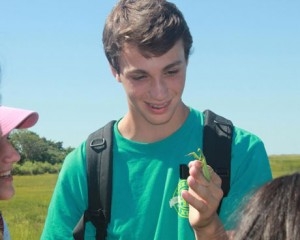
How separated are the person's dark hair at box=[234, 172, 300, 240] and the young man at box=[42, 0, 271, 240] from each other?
1308 mm

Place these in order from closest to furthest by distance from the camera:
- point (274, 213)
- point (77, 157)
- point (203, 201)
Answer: point (274, 213) < point (203, 201) < point (77, 157)

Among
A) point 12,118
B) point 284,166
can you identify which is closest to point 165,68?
point 12,118

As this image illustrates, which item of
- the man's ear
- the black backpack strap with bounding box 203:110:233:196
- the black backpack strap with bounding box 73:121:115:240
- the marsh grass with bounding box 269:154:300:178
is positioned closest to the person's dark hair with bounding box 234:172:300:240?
the marsh grass with bounding box 269:154:300:178

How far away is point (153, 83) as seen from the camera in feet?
11.8

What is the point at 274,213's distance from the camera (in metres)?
1.94

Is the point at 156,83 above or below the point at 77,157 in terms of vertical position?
above

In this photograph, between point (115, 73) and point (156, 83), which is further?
point (115, 73)

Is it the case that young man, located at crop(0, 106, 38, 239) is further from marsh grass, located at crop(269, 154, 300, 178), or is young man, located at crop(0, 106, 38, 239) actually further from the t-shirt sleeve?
marsh grass, located at crop(269, 154, 300, 178)

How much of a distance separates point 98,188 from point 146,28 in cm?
81

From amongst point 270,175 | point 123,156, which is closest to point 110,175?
point 123,156

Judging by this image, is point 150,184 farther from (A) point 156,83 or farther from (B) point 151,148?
(A) point 156,83

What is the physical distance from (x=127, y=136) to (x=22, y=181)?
54835mm

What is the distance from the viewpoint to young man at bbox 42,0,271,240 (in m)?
3.43

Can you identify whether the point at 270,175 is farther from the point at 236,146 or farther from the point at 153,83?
the point at 153,83
